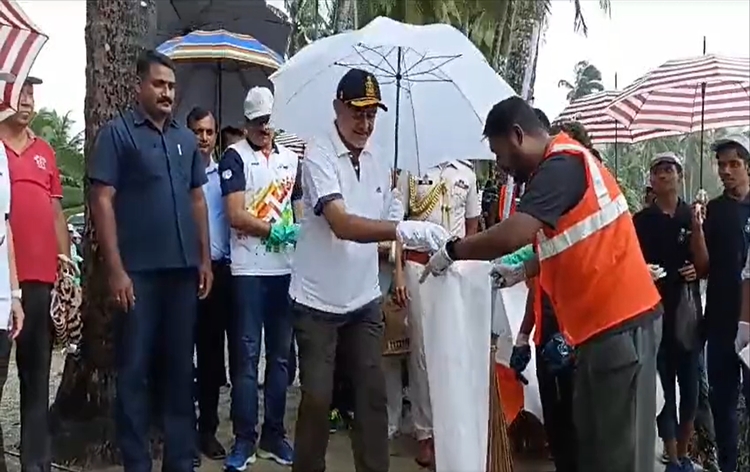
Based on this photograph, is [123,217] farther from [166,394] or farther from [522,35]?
[522,35]

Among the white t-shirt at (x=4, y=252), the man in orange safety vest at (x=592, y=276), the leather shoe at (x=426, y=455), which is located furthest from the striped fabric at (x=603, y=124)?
the white t-shirt at (x=4, y=252)

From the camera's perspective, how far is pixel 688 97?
6527mm

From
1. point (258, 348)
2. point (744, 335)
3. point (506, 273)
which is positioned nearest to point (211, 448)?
point (258, 348)

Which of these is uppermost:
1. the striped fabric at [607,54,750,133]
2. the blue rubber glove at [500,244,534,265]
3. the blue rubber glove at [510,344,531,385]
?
the striped fabric at [607,54,750,133]

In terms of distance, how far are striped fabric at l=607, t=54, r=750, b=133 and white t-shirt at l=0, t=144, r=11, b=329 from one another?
4.11 metres

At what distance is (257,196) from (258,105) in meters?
0.53

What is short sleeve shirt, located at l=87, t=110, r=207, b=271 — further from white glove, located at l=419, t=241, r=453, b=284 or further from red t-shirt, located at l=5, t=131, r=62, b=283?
white glove, located at l=419, t=241, r=453, b=284

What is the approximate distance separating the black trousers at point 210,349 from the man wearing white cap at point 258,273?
31 cm

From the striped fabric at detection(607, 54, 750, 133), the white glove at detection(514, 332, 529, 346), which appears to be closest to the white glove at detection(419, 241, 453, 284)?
the white glove at detection(514, 332, 529, 346)

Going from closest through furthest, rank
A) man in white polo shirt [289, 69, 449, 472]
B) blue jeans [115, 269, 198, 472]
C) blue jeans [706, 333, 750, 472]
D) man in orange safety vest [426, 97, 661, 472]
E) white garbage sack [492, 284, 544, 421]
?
man in orange safety vest [426, 97, 661, 472], man in white polo shirt [289, 69, 449, 472], blue jeans [115, 269, 198, 472], blue jeans [706, 333, 750, 472], white garbage sack [492, 284, 544, 421]

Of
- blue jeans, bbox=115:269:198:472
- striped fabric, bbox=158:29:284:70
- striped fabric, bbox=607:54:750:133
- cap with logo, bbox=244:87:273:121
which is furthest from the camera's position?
striped fabric, bbox=158:29:284:70

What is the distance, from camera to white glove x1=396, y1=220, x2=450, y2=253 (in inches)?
160

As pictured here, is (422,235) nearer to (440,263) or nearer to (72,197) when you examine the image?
(440,263)

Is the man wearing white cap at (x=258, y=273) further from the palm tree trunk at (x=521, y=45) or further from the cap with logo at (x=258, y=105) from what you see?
the palm tree trunk at (x=521, y=45)
